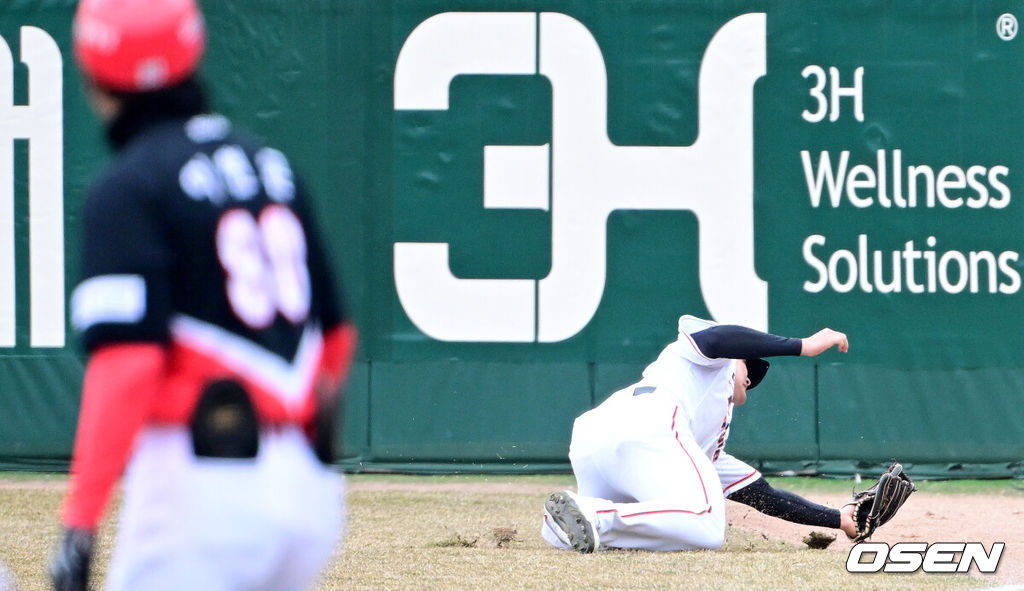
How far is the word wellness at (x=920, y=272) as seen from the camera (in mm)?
9820

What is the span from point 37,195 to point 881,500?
6.03 metres

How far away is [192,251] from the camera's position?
7.73 ft

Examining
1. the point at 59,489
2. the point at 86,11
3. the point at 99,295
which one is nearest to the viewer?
the point at 99,295

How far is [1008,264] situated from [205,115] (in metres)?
8.13

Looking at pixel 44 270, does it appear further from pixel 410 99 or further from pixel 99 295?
pixel 99 295

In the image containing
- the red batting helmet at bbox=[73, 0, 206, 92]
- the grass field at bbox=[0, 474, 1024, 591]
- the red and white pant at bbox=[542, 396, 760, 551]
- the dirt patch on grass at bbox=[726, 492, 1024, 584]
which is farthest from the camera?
Answer: the dirt patch on grass at bbox=[726, 492, 1024, 584]

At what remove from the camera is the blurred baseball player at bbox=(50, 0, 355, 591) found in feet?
7.52

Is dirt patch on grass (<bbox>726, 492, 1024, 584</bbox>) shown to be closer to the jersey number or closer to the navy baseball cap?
the navy baseball cap

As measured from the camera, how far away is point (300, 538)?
7.86 ft

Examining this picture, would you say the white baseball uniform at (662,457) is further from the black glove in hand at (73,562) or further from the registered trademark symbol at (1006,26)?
the registered trademark symbol at (1006,26)

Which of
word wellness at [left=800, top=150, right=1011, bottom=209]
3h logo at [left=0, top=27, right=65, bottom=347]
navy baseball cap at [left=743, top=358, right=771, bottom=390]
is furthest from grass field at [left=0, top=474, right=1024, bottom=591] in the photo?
word wellness at [left=800, top=150, right=1011, bottom=209]

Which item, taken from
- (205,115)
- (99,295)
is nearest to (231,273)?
(99,295)

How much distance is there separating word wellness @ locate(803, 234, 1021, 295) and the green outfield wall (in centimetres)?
1

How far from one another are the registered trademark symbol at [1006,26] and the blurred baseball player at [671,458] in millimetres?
4093
